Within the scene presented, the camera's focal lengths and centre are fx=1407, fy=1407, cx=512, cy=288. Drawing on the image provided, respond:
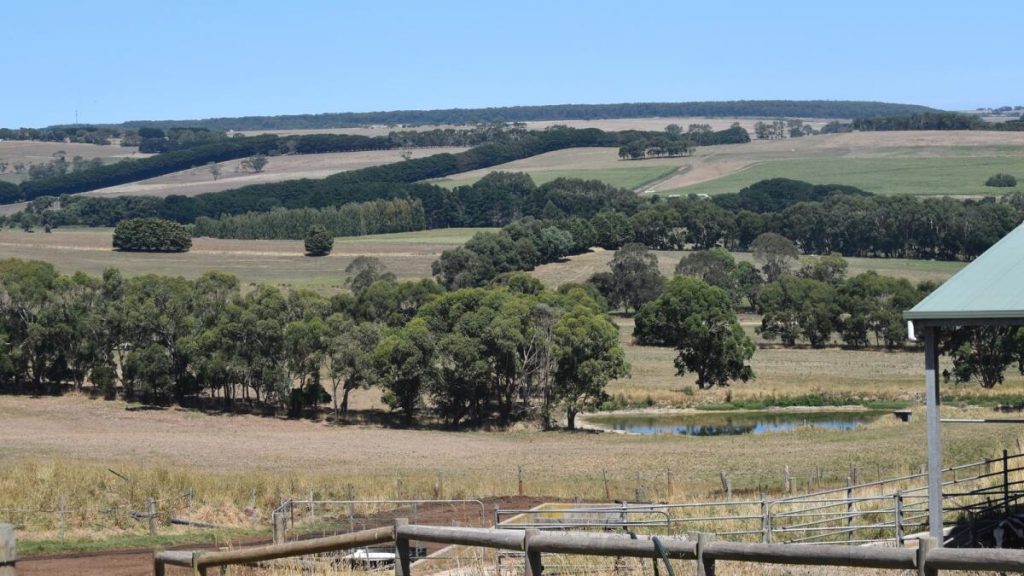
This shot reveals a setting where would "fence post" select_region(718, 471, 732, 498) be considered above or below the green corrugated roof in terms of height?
below

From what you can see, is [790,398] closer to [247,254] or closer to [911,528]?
[911,528]

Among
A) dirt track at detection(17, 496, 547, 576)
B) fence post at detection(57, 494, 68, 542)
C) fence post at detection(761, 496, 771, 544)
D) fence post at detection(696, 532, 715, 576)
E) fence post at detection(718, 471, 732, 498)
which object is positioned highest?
fence post at detection(696, 532, 715, 576)

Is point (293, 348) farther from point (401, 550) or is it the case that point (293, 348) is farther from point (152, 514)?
point (401, 550)

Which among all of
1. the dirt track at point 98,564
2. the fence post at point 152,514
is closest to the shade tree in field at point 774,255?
the fence post at point 152,514

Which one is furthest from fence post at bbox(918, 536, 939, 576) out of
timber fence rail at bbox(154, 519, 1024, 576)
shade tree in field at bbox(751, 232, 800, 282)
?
shade tree in field at bbox(751, 232, 800, 282)

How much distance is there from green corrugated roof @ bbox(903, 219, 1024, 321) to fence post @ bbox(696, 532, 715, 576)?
8817mm

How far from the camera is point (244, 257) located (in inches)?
5945

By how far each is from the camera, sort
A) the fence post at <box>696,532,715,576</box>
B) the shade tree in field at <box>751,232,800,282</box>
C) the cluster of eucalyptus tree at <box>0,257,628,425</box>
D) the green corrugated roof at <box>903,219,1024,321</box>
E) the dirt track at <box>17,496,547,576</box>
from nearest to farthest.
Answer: the fence post at <box>696,532,715,576</box>, the green corrugated roof at <box>903,219,1024,321</box>, the dirt track at <box>17,496,547,576</box>, the cluster of eucalyptus tree at <box>0,257,628,425</box>, the shade tree in field at <box>751,232,800,282</box>

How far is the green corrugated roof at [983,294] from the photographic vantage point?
1706 centimetres

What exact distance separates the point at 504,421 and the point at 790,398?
1572cm

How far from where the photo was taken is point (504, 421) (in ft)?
220

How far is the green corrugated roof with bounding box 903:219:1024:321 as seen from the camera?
56.0 ft

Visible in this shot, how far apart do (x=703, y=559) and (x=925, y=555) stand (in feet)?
5.13

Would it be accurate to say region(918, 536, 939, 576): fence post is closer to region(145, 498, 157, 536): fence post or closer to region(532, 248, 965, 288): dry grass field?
region(145, 498, 157, 536): fence post
